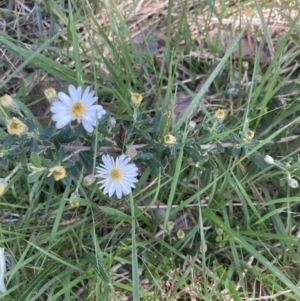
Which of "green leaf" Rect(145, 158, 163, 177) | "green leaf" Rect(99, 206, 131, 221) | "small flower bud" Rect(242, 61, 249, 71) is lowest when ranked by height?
"green leaf" Rect(99, 206, 131, 221)

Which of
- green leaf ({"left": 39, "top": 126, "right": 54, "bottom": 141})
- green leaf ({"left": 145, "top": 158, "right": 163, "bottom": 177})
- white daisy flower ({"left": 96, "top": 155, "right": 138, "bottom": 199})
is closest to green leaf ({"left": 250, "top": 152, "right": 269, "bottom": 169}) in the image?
green leaf ({"left": 145, "top": 158, "right": 163, "bottom": 177})

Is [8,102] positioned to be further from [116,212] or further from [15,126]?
[116,212]

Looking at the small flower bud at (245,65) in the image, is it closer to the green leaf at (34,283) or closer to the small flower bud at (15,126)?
the small flower bud at (15,126)

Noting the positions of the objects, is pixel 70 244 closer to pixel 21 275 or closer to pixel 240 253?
pixel 21 275

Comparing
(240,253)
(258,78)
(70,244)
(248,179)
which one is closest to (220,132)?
(248,179)

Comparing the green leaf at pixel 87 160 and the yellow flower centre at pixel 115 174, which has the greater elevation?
the green leaf at pixel 87 160

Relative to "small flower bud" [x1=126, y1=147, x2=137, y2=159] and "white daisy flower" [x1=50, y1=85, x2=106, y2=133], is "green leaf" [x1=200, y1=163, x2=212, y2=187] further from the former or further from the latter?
"white daisy flower" [x1=50, y1=85, x2=106, y2=133]

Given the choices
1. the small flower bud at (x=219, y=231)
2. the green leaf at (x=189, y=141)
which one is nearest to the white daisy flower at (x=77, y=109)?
the green leaf at (x=189, y=141)

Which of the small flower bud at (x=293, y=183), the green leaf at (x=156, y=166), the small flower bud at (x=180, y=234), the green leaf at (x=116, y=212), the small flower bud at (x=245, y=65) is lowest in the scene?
the small flower bud at (x=180, y=234)
